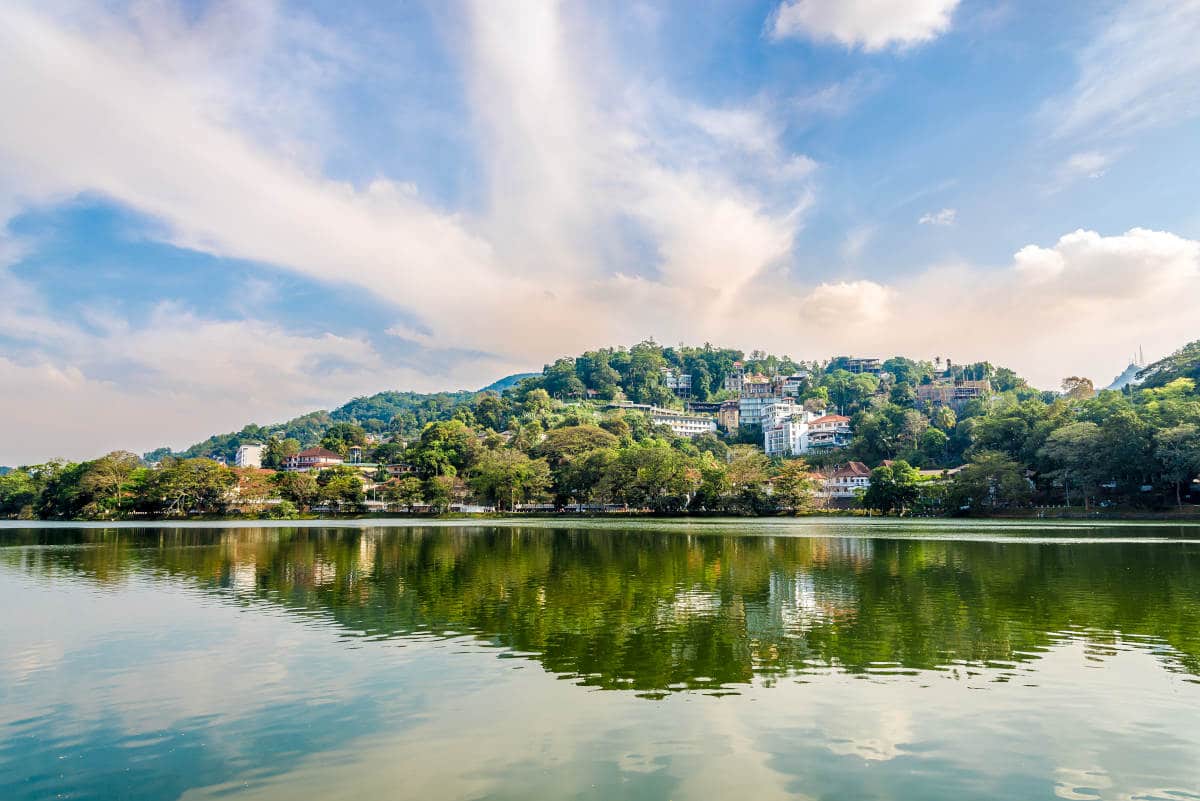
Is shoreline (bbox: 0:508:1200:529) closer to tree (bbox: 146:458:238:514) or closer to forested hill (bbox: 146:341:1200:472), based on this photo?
tree (bbox: 146:458:238:514)

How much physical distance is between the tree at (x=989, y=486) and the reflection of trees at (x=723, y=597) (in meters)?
31.2

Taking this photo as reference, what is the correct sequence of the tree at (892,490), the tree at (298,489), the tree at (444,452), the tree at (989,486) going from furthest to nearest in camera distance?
the tree at (444,452) < the tree at (298,489) < the tree at (892,490) < the tree at (989,486)

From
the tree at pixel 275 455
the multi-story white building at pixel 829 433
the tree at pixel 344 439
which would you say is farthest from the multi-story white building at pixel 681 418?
the tree at pixel 275 455

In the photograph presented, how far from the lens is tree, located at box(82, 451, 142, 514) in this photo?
75.1 metres

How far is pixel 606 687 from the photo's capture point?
10.1 m

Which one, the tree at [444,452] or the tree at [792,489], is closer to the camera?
the tree at [792,489]

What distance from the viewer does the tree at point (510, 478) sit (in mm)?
80500

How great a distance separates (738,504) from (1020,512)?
25.6 m

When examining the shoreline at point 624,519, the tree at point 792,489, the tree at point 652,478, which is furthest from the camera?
the tree at point 652,478

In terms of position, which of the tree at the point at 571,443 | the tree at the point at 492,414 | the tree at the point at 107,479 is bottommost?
the tree at the point at 107,479

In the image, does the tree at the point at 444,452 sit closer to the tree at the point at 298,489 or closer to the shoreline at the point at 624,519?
the shoreline at the point at 624,519

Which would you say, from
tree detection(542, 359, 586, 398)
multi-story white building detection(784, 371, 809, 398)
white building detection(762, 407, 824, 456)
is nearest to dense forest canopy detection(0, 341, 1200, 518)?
white building detection(762, 407, 824, 456)

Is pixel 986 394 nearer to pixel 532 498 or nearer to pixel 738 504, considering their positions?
pixel 738 504

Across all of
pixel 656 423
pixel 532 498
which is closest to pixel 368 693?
pixel 532 498
